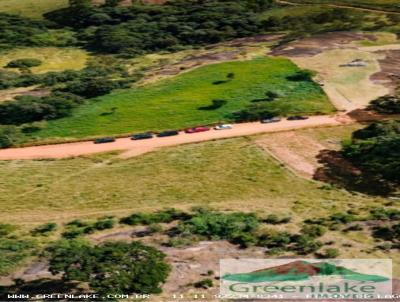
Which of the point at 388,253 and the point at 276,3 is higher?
the point at 276,3

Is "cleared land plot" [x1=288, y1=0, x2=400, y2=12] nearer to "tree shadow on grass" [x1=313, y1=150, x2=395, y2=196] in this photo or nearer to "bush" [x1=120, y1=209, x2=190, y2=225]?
"tree shadow on grass" [x1=313, y1=150, x2=395, y2=196]

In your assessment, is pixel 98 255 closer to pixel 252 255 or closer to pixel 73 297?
pixel 73 297

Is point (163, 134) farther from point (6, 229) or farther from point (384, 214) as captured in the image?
point (384, 214)

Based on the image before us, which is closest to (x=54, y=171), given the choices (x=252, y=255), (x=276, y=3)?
(x=252, y=255)

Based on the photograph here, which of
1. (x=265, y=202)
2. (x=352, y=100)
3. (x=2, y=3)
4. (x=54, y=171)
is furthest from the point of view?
(x=2, y=3)

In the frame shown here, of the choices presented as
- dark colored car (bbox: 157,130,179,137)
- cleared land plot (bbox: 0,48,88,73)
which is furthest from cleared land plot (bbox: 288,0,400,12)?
dark colored car (bbox: 157,130,179,137)

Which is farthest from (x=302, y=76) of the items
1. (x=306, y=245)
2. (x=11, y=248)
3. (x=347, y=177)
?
(x=11, y=248)
